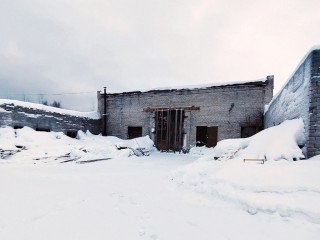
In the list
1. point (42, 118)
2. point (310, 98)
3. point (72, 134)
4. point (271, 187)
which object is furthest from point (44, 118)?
point (310, 98)

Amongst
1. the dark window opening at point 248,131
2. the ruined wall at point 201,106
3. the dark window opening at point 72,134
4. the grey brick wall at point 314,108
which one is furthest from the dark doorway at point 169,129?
the grey brick wall at point 314,108

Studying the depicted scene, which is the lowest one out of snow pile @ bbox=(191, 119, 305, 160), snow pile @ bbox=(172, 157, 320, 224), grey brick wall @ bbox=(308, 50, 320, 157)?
snow pile @ bbox=(172, 157, 320, 224)

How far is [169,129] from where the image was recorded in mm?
13797

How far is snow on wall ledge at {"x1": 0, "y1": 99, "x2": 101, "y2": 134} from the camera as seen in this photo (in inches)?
374

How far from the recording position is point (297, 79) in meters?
5.13

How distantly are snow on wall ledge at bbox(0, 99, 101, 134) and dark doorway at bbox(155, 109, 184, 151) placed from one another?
5823mm

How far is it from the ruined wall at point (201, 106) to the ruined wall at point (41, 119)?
2.70 metres

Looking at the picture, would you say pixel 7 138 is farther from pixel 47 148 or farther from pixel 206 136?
pixel 206 136

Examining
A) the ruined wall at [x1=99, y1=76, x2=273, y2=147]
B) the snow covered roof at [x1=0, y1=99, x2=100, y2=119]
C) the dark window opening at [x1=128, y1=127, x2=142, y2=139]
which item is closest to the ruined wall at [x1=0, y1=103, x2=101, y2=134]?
the snow covered roof at [x1=0, y1=99, x2=100, y2=119]

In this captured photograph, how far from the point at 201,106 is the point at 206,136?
2307mm

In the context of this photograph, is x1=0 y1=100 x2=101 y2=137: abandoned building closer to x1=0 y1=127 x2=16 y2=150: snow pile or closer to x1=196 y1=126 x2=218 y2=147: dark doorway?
x1=0 y1=127 x2=16 y2=150: snow pile

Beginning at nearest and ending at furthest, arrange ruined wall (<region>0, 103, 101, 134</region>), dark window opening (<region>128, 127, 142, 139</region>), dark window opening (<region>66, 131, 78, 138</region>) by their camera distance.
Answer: ruined wall (<region>0, 103, 101, 134</region>), dark window opening (<region>66, 131, 78, 138</region>), dark window opening (<region>128, 127, 142, 139</region>)

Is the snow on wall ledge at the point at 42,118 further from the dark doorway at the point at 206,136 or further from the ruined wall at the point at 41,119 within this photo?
the dark doorway at the point at 206,136

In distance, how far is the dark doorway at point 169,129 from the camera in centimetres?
1352
